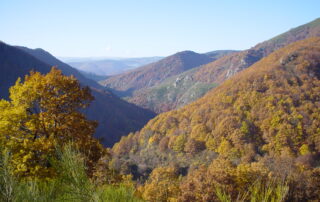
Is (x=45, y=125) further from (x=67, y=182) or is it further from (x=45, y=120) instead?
(x=67, y=182)

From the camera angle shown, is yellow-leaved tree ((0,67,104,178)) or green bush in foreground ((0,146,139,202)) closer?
green bush in foreground ((0,146,139,202))

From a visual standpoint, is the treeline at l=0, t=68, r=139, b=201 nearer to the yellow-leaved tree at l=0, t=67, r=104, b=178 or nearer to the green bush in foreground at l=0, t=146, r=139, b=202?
the yellow-leaved tree at l=0, t=67, r=104, b=178

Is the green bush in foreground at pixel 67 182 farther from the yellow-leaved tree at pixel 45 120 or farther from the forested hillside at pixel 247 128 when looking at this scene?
the forested hillside at pixel 247 128

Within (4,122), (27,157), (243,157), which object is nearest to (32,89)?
(4,122)

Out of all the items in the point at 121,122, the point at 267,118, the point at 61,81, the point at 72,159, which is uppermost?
the point at 61,81

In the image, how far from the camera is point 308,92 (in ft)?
296

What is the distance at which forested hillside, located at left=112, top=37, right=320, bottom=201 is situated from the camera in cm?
7138

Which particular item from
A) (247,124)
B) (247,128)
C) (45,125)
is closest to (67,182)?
(45,125)

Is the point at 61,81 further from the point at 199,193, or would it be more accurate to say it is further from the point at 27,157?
the point at 199,193

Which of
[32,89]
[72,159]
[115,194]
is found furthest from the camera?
[32,89]

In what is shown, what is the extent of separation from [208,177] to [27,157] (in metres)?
19.9

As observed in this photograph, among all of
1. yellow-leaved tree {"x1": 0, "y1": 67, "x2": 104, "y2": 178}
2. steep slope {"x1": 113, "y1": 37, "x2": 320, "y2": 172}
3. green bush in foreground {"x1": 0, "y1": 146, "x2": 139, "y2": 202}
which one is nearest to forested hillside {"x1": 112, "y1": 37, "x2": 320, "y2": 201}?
steep slope {"x1": 113, "y1": 37, "x2": 320, "y2": 172}

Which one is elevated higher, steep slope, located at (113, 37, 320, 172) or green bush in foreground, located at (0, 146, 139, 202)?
green bush in foreground, located at (0, 146, 139, 202)

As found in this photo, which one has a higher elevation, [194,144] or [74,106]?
[74,106]
